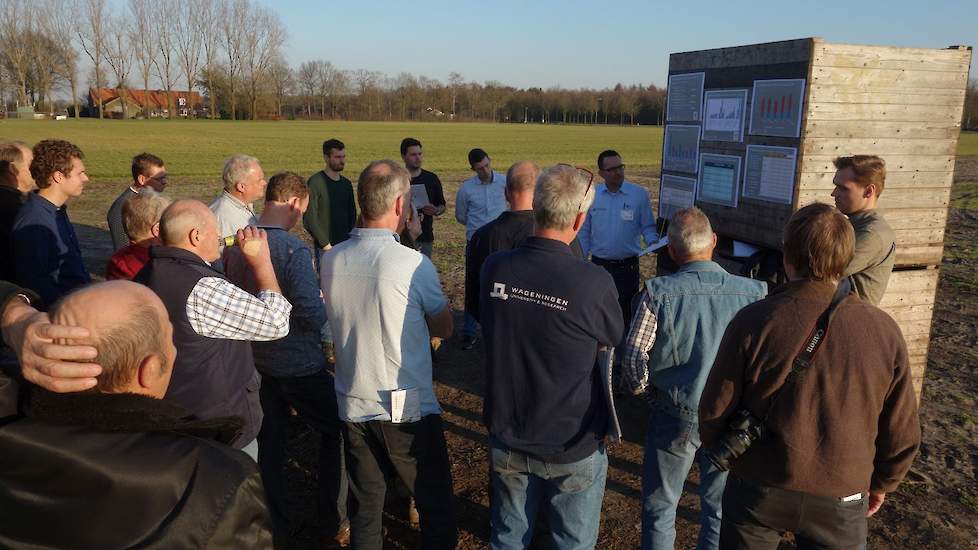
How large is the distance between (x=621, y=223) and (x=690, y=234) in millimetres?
3266

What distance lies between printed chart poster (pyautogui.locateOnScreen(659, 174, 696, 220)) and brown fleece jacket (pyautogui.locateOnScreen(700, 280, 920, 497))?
13.1 ft

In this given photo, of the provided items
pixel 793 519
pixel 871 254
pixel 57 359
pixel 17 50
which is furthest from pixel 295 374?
pixel 17 50

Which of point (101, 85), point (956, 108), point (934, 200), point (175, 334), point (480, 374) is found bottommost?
point (480, 374)

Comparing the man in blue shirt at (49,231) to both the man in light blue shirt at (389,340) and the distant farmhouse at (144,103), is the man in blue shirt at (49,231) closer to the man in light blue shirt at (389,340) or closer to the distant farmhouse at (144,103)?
the man in light blue shirt at (389,340)

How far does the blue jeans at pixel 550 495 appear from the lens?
314 cm

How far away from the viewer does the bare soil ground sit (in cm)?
437

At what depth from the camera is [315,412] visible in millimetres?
4195

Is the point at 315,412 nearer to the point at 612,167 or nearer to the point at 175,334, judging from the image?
the point at 175,334

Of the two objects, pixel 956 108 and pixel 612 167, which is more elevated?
pixel 956 108

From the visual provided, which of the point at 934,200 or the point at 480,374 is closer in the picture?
the point at 934,200

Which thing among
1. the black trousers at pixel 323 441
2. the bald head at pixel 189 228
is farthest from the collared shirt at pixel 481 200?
the bald head at pixel 189 228

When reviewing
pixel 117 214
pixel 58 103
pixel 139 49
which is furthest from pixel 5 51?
pixel 117 214

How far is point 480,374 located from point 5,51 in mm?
126082

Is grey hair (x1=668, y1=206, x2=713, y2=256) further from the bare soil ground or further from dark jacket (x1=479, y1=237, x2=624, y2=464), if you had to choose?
the bare soil ground
